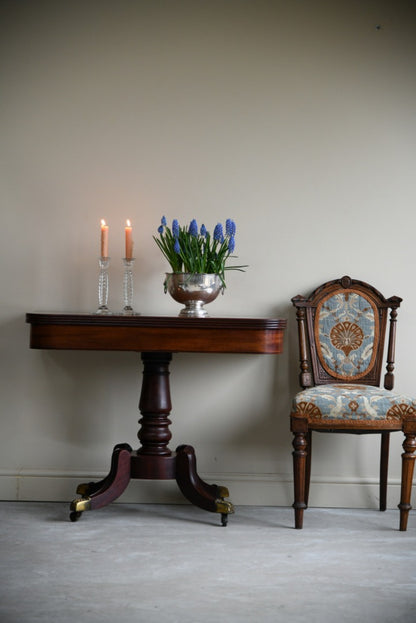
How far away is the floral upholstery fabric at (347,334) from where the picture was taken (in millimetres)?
3018

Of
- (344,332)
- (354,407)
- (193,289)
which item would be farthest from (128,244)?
(354,407)

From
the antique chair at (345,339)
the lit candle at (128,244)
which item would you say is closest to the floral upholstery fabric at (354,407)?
the antique chair at (345,339)

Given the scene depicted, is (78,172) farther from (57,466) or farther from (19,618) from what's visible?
(19,618)

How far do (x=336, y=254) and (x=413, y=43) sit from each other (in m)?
0.99

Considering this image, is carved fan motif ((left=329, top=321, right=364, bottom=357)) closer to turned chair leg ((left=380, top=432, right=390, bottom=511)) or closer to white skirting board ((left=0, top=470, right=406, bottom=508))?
turned chair leg ((left=380, top=432, right=390, bottom=511))

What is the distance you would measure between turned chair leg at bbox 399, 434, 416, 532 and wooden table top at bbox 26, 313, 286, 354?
2.25 feet

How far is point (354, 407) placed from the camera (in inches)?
104

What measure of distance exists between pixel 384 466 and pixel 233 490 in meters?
0.65

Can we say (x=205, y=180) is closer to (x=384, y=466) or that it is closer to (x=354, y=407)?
(x=354, y=407)

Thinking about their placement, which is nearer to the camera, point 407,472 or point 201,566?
point 201,566

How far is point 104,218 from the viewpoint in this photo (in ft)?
10.3

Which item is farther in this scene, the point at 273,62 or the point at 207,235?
the point at 273,62

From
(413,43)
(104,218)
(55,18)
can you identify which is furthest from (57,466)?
(413,43)

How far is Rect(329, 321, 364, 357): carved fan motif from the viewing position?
303cm
